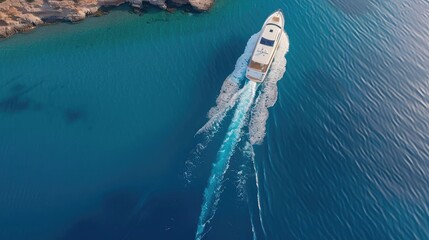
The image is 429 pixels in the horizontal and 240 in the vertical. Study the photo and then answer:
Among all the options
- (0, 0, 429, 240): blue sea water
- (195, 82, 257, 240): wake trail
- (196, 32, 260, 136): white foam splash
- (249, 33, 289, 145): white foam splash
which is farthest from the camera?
(196, 32, 260, 136): white foam splash

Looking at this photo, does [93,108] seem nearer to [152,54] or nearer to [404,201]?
[152,54]

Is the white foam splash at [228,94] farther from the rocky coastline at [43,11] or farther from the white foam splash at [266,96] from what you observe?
the rocky coastline at [43,11]

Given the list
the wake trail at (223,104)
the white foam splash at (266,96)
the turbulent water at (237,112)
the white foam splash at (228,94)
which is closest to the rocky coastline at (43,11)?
the white foam splash at (228,94)

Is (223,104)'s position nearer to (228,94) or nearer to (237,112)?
(228,94)

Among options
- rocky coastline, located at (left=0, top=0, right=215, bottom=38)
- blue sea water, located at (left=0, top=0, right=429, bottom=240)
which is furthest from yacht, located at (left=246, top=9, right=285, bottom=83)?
rocky coastline, located at (left=0, top=0, right=215, bottom=38)

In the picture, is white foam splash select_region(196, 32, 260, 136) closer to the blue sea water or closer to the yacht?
the blue sea water
